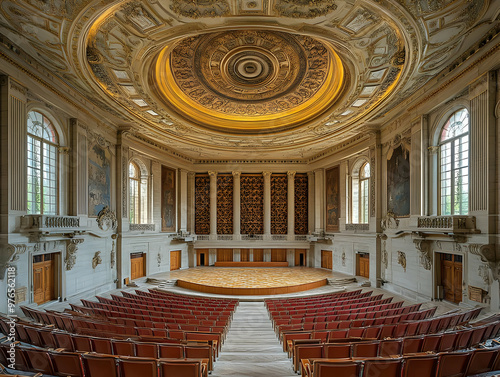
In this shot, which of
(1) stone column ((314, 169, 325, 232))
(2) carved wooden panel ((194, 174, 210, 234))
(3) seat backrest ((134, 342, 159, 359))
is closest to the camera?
(3) seat backrest ((134, 342, 159, 359))

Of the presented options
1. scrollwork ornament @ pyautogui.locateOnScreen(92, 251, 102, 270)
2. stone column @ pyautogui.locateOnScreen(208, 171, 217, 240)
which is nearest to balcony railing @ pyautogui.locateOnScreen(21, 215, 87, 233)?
scrollwork ornament @ pyautogui.locateOnScreen(92, 251, 102, 270)

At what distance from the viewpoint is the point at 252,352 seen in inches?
309

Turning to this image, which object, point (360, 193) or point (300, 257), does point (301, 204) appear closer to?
point (300, 257)

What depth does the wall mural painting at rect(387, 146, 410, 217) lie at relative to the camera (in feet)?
51.4

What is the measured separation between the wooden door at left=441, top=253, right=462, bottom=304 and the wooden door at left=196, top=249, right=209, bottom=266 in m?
18.9

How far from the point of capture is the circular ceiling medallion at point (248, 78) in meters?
12.9

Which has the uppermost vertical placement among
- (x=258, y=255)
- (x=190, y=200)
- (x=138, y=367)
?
(x=190, y=200)

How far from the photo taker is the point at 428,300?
13578 millimetres

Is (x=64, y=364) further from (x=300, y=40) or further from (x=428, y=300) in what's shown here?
(x=428, y=300)

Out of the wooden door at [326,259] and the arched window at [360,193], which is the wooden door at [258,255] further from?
the arched window at [360,193]

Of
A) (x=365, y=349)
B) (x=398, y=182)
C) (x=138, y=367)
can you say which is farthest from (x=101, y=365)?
(x=398, y=182)

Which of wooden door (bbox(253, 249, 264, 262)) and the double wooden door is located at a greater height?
the double wooden door

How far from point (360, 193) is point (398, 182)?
573 centimetres

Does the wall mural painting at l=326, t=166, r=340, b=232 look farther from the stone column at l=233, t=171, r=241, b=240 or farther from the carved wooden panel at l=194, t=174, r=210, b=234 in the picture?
the carved wooden panel at l=194, t=174, r=210, b=234
